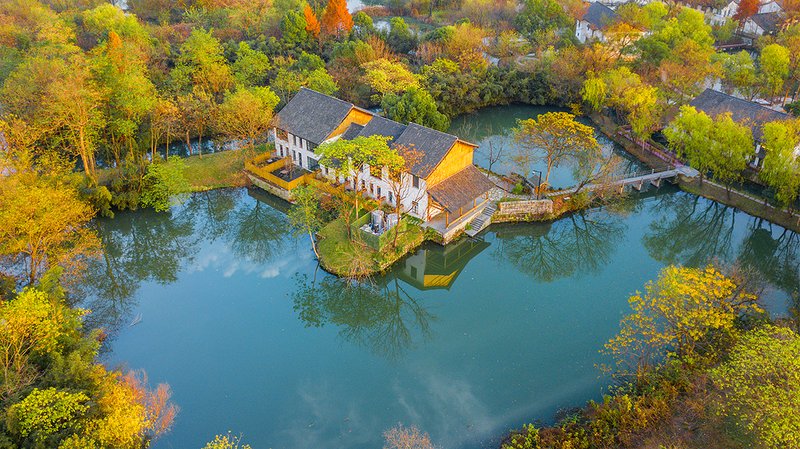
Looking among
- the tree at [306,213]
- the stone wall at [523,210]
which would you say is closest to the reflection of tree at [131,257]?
the tree at [306,213]

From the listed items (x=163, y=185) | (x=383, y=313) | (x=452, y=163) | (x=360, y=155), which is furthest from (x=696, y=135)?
(x=163, y=185)

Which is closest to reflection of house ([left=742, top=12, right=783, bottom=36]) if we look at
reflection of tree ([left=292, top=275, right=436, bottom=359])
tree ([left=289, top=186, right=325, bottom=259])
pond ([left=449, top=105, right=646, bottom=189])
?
pond ([left=449, top=105, right=646, bottom=189])

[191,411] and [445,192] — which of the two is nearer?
[191,411]

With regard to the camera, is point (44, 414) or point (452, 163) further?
point (452, 163)

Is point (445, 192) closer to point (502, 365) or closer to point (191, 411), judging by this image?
point (502, 365)

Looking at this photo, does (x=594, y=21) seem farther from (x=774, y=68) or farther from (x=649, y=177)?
(x=649, y=177)

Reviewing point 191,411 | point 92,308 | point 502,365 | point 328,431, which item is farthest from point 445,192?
point 92,308
